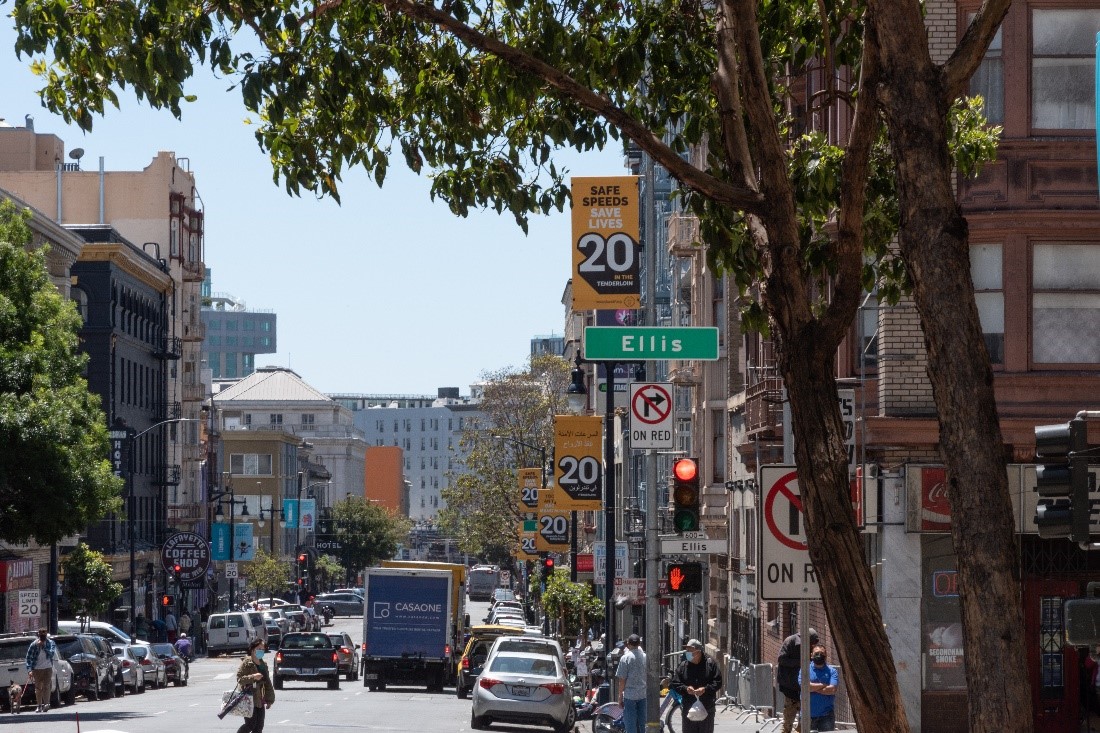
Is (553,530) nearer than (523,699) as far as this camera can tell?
No

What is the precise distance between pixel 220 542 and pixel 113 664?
44.6 meters

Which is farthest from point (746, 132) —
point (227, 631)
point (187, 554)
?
point (227, 631)

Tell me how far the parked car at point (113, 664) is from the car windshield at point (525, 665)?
15590 millimetres

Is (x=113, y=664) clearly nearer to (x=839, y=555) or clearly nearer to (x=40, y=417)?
(x=40, y=417)

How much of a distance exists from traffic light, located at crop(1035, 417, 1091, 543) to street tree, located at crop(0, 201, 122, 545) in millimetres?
27313

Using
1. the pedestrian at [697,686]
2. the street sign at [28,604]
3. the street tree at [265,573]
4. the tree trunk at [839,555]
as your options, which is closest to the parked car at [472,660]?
the street sign at [28,604]

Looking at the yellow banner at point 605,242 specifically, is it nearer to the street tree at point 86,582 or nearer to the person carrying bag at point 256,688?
the person carrying bag at point 256,688

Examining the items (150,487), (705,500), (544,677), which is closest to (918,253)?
(544,677)

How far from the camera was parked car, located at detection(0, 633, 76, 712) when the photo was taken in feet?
121

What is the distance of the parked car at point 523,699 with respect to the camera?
30.0m

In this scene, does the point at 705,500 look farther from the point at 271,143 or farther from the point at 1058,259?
the point at 271,143

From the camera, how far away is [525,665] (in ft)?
102

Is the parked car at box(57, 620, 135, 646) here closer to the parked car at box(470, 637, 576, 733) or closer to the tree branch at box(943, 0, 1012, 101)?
the parked car at box(470, 637, 576, 733)

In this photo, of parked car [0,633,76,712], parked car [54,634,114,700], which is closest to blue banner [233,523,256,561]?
parked car [54,634,114,700]
